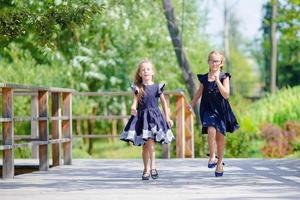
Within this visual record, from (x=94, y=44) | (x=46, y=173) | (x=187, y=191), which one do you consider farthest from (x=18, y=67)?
(x=187, y=191)

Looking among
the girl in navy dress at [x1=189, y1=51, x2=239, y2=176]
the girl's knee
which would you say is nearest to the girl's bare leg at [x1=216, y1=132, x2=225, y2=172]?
the girl in navy dress at [x1=189, y1=51, x2=239, y2=176]

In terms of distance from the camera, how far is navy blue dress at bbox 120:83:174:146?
28.2ft

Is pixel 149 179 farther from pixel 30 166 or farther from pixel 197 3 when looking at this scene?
pixel 197 3

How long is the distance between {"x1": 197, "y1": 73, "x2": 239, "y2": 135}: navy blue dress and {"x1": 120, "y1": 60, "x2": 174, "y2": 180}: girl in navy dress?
1.56 feet

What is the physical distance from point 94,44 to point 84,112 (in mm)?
2418

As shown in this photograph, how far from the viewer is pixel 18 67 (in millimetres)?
22469

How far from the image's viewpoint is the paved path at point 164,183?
6.95m

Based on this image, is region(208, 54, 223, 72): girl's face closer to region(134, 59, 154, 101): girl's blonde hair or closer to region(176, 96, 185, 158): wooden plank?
region(134, 59, 154, 101): girl's blonde hair

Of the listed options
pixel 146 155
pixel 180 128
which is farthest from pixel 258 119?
pixel 146 155

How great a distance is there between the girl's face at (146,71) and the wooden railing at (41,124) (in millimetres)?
1489

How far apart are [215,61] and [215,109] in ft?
1.85

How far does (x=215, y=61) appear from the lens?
8750 mm

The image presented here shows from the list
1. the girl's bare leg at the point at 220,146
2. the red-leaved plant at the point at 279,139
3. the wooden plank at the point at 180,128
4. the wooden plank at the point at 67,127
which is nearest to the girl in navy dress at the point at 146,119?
the girl's bare leg at the point at 220,146

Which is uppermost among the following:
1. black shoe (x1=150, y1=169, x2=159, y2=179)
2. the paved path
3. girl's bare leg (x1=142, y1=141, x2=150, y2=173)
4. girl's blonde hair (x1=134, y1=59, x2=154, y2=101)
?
girl's blonde hair (x1=134, y1=59, x2=154, y2=101)
